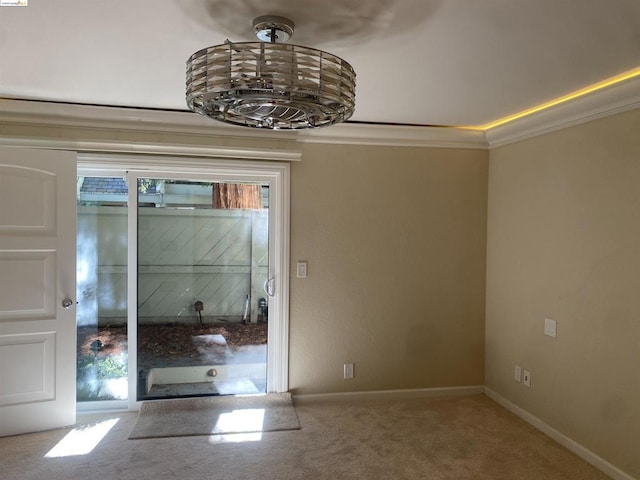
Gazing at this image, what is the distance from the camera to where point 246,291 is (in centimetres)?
367

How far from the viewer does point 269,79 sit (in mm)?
1556

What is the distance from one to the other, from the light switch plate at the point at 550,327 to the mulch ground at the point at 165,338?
2149mm

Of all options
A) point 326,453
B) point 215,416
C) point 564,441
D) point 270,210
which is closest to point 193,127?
point 270,210

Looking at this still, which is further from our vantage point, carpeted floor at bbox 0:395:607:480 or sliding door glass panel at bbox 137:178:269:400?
sliding door glass panel at bbox 137:178:269:400

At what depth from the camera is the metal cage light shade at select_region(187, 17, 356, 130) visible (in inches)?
61.4

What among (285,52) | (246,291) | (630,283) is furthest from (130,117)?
(630,283)

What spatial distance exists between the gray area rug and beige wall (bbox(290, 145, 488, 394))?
0.27m

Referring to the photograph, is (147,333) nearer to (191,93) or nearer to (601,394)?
(191,93)

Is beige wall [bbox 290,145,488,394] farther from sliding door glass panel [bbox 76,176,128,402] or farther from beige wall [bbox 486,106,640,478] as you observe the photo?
sliding door glass panel [bbox 76,176,128,402]

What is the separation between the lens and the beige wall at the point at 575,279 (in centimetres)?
255

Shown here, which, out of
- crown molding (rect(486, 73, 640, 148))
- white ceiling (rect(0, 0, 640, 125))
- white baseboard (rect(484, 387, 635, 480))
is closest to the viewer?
white ceiling (rect(0, 0, 640, 125))

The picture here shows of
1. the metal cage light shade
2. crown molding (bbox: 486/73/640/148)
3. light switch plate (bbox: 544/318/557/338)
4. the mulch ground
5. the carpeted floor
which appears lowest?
the carpeted floor

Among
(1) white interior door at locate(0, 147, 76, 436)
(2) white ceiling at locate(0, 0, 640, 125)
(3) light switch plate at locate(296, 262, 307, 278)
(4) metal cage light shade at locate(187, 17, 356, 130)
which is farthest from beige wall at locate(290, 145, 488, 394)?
(4) metal cage light shade at locate(187, 17, 356, 130)

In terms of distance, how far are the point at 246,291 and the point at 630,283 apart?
2.65m
